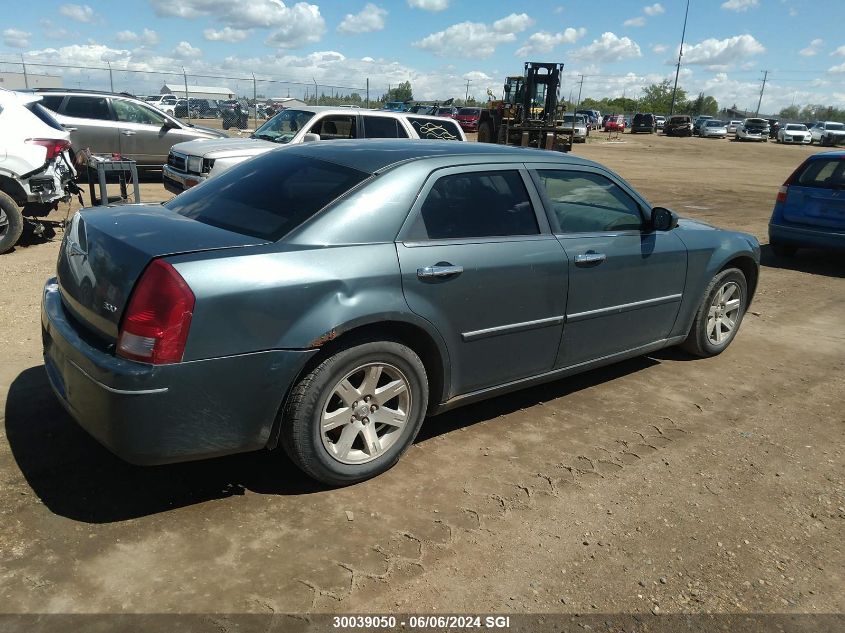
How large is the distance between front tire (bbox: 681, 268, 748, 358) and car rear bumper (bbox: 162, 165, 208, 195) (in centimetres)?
647

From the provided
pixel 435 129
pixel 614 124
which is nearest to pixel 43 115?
pixel 435 129

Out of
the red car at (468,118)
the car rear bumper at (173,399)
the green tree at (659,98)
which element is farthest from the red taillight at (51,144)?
the green tree at (659,98)

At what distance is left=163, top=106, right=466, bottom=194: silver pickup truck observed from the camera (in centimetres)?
914

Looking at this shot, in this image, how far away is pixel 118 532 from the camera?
110 inches

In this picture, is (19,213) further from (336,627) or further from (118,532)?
(336,627)

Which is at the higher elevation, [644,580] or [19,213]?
[19,213]

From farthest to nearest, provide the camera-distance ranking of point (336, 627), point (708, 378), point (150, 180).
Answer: point (150, 180), point (708, 378), point (336, 627)

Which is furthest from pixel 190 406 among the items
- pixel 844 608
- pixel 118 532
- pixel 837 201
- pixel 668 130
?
pixel 668 130

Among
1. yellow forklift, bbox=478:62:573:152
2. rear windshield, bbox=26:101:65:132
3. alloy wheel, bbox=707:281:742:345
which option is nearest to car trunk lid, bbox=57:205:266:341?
alloy wheel, bbox=707:281:742:345

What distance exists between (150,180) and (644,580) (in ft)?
44.7

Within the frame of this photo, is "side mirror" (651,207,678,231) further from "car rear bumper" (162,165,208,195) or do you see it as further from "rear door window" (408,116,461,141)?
"rear door window" (408,116,461,141)

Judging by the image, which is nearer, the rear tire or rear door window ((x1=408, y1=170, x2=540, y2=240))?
rear door window ((x1=408, y1=170, x2=540, y2=240))

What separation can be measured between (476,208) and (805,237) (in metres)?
7.17

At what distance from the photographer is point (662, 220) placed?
14.4ft
